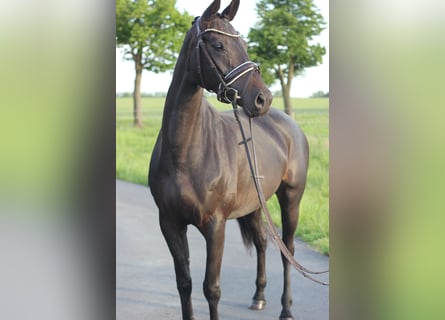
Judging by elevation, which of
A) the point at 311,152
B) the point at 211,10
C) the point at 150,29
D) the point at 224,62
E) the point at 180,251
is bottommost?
the point at 180,251

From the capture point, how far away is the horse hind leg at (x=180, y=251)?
3191mm

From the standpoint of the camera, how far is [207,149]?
122 inches

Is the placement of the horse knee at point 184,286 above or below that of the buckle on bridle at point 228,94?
below

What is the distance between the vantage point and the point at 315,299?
4094 millimetres

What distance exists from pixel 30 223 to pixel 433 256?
4.60 feet

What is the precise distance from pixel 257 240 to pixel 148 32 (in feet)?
6.62

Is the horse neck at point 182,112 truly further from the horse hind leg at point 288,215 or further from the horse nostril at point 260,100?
the horse hind leg at point 288,215

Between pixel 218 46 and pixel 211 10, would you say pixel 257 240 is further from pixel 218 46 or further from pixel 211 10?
pixel 211 10

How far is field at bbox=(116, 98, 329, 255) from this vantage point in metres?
4.51

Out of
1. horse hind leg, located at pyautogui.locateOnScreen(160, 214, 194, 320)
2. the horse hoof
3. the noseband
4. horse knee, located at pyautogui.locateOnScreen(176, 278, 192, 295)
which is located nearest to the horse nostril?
the noseband

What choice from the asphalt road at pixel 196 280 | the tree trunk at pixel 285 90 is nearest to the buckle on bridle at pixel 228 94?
the asphalt road at pixel 196 280

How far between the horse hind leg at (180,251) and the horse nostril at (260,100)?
912 millimetres

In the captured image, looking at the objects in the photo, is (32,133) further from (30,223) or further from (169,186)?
(169,186)

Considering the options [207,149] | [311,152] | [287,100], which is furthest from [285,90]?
[207,149]
